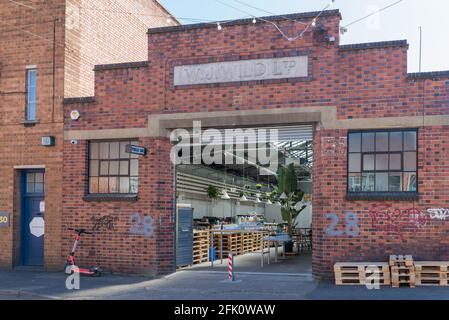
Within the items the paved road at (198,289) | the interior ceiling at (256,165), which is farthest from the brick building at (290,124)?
the interior ceiling at (256,165)

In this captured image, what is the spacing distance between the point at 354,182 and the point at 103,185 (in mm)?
7116

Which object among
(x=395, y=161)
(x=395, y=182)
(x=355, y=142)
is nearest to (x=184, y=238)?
(x=355, y=142)

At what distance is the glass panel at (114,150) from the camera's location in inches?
620

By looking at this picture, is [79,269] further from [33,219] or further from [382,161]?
[382,161]

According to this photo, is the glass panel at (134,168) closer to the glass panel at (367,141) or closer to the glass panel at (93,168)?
the glass panel at (93,168)

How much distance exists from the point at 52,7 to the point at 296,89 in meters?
7.94

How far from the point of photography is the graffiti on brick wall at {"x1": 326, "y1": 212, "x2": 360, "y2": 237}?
13.3m

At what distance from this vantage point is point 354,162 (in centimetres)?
1361

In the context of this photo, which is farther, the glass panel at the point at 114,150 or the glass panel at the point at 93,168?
the glass panel at the point at 93,168

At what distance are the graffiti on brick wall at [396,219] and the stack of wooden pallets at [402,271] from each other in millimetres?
710

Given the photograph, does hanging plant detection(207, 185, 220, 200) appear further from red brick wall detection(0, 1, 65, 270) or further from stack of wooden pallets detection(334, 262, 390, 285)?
stack of wooden pallets detection(334, 262, 390, 285)

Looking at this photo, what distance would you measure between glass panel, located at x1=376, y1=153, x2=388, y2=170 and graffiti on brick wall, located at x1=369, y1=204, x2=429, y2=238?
95 centimetres
